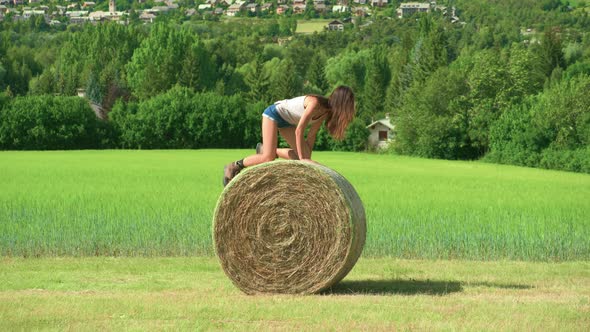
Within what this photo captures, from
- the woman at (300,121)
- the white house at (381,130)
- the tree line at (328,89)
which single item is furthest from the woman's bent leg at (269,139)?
the white house at (381,130)

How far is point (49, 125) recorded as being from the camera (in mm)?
72000

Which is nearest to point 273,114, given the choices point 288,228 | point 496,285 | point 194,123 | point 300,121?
point 300,121

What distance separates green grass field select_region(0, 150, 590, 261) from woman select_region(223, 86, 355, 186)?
11.2 feet

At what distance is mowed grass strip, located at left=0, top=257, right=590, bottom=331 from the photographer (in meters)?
10.4

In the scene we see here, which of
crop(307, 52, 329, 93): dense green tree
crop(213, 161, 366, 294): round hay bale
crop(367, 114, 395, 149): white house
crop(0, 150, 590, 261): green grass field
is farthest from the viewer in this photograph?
crop(307, 52, 329, 93): dense green tree

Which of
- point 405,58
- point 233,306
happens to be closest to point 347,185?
point 233,306

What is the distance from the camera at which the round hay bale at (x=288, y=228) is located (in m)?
12.2

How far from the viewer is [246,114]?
7550 cm

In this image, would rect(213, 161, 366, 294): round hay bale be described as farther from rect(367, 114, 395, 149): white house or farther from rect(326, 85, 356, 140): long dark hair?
rect(367, 114, 395, 149): white house

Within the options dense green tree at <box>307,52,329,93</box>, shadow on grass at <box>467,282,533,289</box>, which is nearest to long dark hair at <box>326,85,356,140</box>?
shadow on grass at <box>467,282,533,289</box>

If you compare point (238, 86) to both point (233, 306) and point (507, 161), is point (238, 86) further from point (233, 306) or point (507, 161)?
point (233, 306)

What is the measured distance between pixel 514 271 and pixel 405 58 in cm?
10706

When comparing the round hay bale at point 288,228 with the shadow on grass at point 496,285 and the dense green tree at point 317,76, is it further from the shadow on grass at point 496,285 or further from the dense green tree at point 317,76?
the dense green tree at point 317,76

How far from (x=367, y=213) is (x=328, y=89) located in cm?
11057
